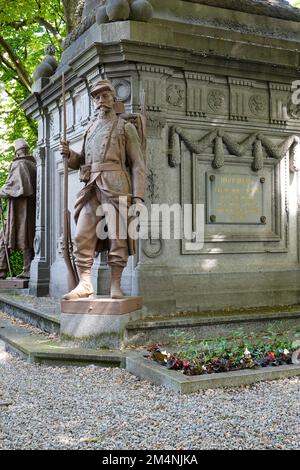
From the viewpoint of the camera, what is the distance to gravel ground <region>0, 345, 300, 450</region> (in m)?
3.87

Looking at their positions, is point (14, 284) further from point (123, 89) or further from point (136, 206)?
point (136, 206)

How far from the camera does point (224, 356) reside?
5.72m

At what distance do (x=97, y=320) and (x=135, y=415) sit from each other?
2.23 metres

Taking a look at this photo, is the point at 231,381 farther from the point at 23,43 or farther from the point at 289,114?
the point at 23,43

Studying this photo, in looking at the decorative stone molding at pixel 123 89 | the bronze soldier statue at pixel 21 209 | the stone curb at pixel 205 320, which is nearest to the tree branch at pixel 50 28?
the bronze soldier statue at pixel 21 209

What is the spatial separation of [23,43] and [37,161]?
29.6ft

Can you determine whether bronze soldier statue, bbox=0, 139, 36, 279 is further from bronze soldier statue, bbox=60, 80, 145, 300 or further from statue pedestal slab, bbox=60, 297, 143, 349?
statue pedestal slab, bbox=60, 297, 143, 349

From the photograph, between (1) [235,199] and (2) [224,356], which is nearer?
(2) [224,356]

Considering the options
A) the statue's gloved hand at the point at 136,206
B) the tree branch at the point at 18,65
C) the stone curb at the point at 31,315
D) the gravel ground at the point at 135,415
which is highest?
the tree branch at the point at 18,65

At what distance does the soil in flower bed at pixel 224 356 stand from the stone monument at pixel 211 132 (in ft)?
5.14

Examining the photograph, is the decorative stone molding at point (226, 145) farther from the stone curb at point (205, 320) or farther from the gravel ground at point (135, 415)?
the gravel ground at point (135, 415)

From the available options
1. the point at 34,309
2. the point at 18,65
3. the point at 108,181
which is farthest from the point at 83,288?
the point at 18,65

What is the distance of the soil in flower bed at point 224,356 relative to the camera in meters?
5.45
